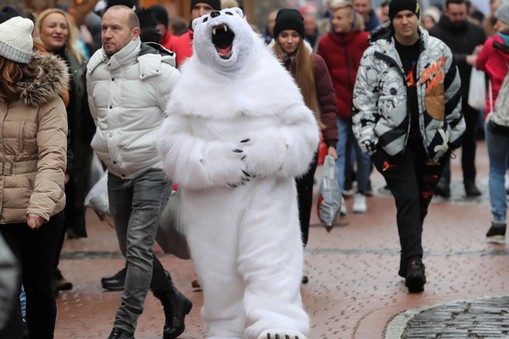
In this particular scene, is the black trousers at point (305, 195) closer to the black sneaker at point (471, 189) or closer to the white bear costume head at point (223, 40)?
the white bear costume head at point (223, 40)

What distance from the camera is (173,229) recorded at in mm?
7996

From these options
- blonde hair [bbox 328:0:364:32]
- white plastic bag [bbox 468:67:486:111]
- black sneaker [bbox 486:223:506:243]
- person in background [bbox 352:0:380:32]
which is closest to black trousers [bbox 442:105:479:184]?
white plastic bag [bbox 468:67:486:111]

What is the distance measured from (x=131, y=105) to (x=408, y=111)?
247 cm

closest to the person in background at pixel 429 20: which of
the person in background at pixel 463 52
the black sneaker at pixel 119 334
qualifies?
the person in background at pixel 463 52

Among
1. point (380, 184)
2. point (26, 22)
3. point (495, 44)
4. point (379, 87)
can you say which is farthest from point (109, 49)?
point (380, 184)

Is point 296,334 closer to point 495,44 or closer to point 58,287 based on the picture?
point 58,287

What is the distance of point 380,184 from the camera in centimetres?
1719

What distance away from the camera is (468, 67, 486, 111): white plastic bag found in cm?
1513

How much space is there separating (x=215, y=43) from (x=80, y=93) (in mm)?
3515

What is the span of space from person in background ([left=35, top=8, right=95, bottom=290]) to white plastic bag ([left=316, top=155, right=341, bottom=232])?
73.9 inches

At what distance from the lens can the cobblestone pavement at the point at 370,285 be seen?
8516 millimetres

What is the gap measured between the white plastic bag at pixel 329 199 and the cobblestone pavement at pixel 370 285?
0.58 meters

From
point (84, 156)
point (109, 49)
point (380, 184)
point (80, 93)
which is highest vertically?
point (109, 49)

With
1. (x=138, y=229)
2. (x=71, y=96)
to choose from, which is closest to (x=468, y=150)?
(x=71, y=96)
